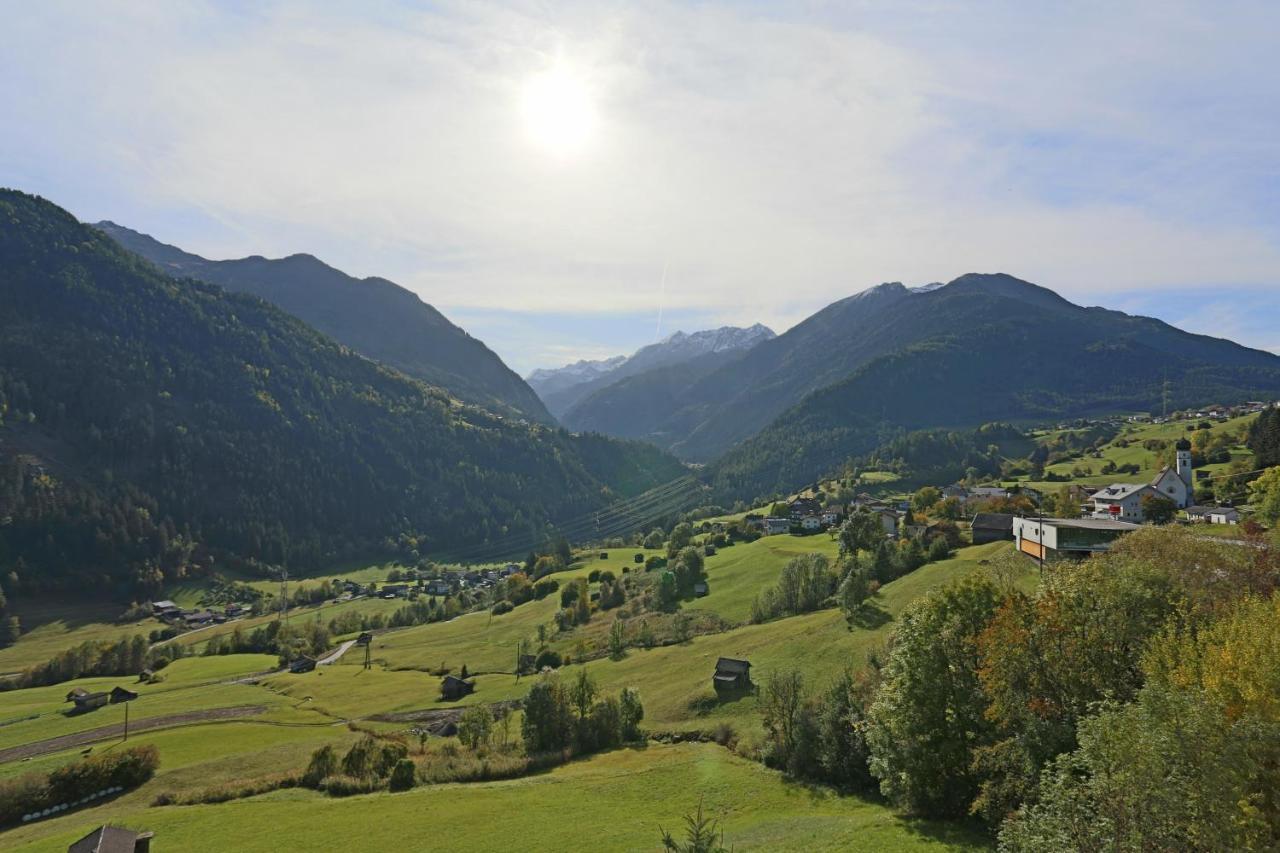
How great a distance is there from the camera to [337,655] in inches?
4934

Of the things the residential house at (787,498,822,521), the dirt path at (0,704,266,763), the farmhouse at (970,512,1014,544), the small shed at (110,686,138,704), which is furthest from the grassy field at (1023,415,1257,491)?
the small shed at (110,686,138,704)

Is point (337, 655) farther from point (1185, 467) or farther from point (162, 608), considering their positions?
point (1185, 467)

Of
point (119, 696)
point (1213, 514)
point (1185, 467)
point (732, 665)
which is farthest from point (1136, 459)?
Result: point (119, 696)

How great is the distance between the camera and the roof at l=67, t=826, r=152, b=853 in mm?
35344

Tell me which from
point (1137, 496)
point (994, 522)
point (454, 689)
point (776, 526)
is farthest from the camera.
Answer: point (776, 526)

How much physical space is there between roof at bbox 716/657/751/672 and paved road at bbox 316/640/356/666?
3158 inches

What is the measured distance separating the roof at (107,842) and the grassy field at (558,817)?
6.48 m

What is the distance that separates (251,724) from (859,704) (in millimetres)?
66435

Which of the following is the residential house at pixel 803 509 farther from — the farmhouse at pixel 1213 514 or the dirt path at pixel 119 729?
the dirt path at pixel 119 729

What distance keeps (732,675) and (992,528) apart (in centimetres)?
4742

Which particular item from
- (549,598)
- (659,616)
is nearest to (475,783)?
(659,616)

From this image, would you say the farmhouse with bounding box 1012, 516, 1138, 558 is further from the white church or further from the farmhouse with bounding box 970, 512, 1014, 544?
the white church

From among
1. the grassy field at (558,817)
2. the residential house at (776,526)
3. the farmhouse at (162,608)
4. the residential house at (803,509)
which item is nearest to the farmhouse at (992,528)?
the grassy field at (558,817)

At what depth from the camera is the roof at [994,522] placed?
91750 millimetres
